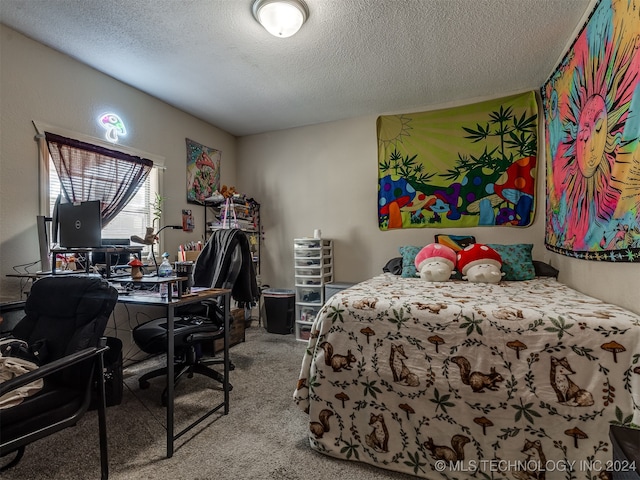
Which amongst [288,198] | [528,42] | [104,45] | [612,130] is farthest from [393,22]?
[288,198]

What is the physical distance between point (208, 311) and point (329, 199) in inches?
82.7

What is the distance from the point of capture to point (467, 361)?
4.56ft

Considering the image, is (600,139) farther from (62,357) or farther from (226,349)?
(62,357)

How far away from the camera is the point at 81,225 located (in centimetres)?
205

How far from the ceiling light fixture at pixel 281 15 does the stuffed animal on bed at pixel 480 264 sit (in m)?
2.21

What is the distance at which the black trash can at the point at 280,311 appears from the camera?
12.0 ft

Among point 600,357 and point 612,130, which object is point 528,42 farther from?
point 600,357

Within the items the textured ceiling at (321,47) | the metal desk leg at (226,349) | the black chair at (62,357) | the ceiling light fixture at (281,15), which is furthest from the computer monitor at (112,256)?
the ceiling light fixture at (281,15)

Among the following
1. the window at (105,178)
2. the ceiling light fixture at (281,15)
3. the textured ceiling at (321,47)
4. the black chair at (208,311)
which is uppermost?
the textured ceiling at (321,47)

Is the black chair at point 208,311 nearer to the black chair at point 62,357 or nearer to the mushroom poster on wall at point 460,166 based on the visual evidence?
the black chair at point 62,357

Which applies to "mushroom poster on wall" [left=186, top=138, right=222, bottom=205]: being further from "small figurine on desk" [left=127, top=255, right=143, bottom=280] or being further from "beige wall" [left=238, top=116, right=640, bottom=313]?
"small figurine on desk" [left=127, top=255, right=143, bottom=280]

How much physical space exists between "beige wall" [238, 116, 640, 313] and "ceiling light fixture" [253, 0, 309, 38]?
5.93ft

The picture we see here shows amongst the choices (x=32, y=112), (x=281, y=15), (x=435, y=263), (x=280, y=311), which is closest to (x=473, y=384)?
(x=435, y=263)

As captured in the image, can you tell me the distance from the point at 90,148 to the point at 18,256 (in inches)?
38.8
